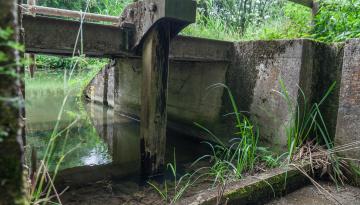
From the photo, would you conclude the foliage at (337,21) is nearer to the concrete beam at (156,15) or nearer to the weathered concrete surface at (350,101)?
the weathered concrete surface at (350,101)

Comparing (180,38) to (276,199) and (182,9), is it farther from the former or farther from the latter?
(276,199)

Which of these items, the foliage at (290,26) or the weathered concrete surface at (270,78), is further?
the foliage at (290,26)

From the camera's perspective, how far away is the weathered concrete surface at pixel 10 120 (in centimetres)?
70

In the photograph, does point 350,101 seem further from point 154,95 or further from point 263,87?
point 154,95

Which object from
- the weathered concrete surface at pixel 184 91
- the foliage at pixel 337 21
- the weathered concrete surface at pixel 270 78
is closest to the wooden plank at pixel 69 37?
the weathered concrete surface at pixel 270 78

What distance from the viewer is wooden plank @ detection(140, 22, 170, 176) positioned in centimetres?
356

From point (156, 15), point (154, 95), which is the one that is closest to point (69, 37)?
point (156, 15)

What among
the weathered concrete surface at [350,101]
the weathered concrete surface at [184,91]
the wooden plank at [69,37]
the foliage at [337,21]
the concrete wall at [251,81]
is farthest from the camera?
the weathered concrete surface at [184,91]

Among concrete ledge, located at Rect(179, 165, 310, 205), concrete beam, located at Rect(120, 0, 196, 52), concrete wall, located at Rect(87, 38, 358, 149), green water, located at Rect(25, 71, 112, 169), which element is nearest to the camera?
concrete ledge, located at Rect(179, 165, 310, 205)

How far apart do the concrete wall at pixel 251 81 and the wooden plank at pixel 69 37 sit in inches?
34.9

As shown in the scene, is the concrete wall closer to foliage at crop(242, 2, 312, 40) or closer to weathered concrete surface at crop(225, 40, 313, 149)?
weathered concrete surface at crop(225, 40, 313, 149)

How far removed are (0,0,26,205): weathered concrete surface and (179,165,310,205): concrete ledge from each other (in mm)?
1638

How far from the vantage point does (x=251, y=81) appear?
4.63 metres

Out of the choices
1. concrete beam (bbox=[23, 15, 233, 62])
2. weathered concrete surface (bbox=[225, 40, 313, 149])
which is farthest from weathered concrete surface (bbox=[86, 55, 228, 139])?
concrete beam (bbox=[23, 15, 233, 62])
